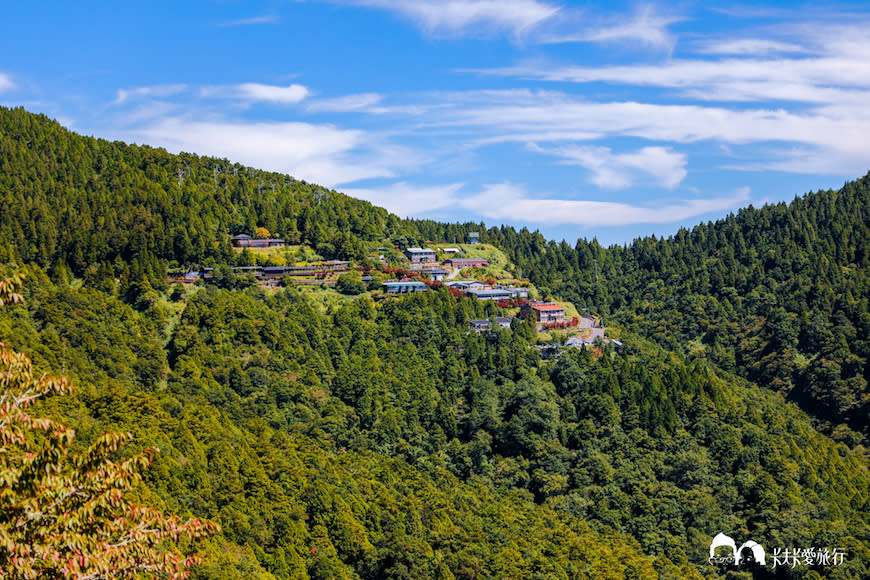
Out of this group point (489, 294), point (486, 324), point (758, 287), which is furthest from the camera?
point (758, 287)

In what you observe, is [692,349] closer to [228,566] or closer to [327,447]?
[327,447]

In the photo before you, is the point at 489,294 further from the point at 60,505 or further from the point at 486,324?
the point at 60,505

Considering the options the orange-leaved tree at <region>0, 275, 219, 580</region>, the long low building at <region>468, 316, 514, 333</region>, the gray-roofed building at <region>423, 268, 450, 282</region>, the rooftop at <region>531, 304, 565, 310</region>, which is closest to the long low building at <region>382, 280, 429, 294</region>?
the gray-roofed building at <region>423, 268, 450, 282</region>

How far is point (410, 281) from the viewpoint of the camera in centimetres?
7425

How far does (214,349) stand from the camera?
184 feet

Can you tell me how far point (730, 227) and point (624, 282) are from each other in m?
20.7

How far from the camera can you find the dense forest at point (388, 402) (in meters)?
37.1

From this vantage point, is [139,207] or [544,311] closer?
[544,311]

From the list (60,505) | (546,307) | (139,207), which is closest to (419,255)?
(546,307)

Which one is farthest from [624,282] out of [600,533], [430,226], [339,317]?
[600,533]

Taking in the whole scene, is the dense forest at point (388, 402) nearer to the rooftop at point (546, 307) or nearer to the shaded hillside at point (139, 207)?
the shaded hillside at point (139, 207)

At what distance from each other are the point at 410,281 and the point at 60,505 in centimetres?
6393

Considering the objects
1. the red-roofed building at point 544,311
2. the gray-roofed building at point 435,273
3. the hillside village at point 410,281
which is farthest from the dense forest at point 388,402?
the gray-roofed building at point 435,273

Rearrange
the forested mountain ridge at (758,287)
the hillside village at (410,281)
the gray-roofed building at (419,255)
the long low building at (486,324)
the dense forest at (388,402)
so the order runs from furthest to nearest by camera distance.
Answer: the gray-roofed building at (419,255), the forested mountain ridge at (758,287), the hillside village at (410,281), the long low building at (486,324), the dense forest at (388,402)
